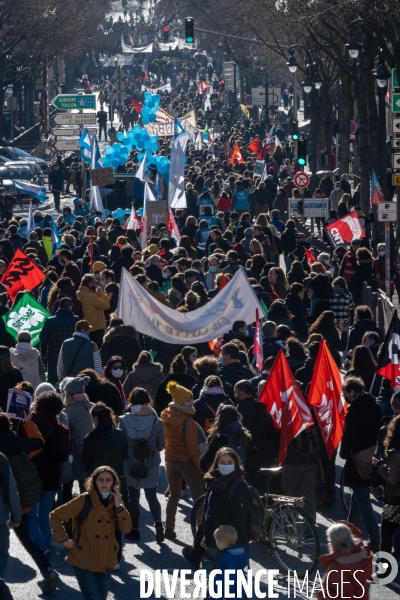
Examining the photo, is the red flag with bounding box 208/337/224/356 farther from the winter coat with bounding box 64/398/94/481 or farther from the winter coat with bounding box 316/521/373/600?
the winter coat with bounding box 316/521/373/600

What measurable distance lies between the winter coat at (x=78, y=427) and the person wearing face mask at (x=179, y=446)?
646mm

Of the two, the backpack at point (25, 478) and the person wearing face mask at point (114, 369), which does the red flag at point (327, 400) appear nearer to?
the person wearing face mask at point (114, 369)

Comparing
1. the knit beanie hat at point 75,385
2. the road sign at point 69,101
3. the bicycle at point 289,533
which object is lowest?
the bicycle at point 289,533

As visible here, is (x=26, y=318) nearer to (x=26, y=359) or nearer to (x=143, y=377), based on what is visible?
(x=26, y=359)

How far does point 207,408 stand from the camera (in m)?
11.7

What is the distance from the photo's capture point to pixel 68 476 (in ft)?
35.5

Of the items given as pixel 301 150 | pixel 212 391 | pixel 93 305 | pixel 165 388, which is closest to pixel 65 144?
pixel 301 150

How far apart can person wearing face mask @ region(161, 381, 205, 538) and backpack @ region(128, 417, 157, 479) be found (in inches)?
12.2

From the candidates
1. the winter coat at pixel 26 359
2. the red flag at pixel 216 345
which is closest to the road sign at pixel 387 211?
the red flag at pixel 216 345

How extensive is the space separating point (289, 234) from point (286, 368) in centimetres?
1301

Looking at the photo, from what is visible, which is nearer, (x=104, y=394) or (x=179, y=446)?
(x=179, y=446)

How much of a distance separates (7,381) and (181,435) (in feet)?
7.58

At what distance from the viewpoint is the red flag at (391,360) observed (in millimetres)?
12000

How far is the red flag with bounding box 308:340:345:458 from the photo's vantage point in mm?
11445
